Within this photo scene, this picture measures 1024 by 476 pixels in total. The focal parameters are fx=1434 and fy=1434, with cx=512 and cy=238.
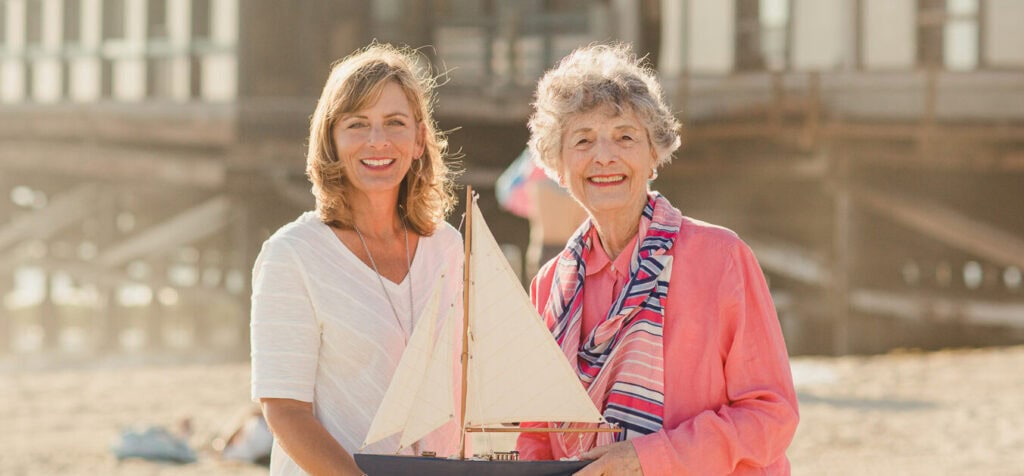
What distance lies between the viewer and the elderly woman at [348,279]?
312cm

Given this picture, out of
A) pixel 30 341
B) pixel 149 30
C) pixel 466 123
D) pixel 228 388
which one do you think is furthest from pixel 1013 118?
pixel 30 341

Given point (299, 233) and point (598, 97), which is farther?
point (299, 233)

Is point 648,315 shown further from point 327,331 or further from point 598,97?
point 327,331

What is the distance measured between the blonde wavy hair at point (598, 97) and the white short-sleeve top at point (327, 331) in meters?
0.39

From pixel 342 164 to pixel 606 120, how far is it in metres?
0.62

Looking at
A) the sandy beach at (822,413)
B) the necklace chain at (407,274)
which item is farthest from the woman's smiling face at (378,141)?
the sandy beach at (822,413)

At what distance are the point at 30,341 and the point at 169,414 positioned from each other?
10514mm

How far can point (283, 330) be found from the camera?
313 cm

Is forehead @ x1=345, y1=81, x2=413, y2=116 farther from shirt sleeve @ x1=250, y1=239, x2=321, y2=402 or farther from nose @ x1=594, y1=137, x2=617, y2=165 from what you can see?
nose @ x1=594, y1=137, x2=617, y2=165

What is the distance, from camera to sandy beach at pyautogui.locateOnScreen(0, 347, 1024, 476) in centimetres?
959

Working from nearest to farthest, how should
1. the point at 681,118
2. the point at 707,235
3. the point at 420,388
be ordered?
the point at 420,388
the point at 707,235
the point at 681,118

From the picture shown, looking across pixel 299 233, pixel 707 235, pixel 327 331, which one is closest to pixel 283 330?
pixel 327 331

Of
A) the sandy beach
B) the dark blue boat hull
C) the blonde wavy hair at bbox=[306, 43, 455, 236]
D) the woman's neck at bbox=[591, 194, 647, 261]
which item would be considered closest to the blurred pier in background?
the sandy beach

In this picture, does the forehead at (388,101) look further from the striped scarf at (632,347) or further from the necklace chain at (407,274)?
the striped scarf at (632,347)
